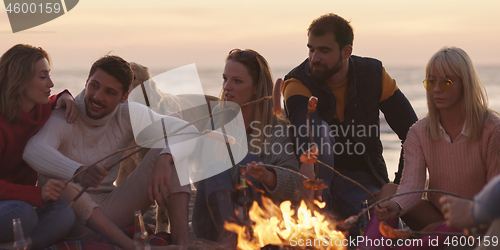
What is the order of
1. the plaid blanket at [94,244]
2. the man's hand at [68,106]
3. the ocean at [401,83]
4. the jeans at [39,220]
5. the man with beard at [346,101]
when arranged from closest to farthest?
1. the jeans at [39,220]
2. the plaid blanket at [94,244]
3. the man's hand at [68,106]
4. the man with beard at [346,101]
5. the ocean at [401,83]

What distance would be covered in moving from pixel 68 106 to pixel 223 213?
1319mm

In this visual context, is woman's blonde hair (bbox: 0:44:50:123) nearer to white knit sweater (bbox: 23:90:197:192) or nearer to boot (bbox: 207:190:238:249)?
white knit sweater (bbox: 23:90:197:192)

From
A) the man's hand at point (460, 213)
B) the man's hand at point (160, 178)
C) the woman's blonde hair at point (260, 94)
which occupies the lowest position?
the man's hand at point (160, 178)

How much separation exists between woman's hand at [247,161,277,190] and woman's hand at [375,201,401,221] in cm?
73

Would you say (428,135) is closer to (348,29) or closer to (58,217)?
(348,29)

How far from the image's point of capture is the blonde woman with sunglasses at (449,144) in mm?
3398

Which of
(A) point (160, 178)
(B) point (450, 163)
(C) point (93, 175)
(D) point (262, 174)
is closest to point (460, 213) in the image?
(B) point (450, 163)

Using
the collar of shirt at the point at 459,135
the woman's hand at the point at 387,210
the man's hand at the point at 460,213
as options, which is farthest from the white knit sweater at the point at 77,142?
the man's hand at the point at 460,213

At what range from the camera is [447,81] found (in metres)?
3.41

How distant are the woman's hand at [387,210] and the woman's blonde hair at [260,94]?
3.41 feet

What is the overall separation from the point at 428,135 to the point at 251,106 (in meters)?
Answer: 1.28

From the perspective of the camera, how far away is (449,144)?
11.5 ft

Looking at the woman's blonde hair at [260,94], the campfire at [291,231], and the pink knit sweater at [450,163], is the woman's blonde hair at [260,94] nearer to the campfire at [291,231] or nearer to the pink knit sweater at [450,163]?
the campfire at [291,231]

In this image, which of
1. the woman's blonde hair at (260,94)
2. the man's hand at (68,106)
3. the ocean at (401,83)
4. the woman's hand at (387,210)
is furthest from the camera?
the ocean at (401,83)
